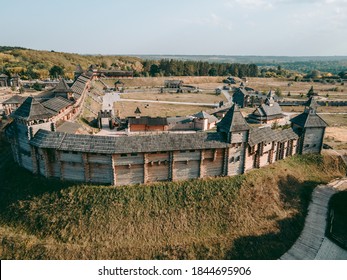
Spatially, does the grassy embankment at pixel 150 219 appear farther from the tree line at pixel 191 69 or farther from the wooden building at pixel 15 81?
the tree line at pixel 191 69

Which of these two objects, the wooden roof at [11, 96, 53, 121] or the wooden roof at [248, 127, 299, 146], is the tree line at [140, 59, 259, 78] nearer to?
the wooden roof at [11, 96, 53, 121]

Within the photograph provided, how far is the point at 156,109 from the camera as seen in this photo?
2596 inches

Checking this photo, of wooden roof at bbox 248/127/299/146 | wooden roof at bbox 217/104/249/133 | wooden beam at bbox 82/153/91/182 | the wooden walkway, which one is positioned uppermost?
wooden roof at bbox 217/104/249/133

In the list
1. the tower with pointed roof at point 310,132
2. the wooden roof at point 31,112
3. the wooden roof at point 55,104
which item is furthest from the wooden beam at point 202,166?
the wooden roof at point 55,104

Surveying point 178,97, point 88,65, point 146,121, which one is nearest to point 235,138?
point 146,121

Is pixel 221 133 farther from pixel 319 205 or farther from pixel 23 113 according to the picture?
pixel 23 113

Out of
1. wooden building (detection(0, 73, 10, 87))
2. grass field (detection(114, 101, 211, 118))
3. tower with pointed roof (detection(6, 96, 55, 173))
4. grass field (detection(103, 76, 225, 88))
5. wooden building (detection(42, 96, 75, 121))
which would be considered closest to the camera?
tower with pointed roof (detection(6, 96, 55, 173))

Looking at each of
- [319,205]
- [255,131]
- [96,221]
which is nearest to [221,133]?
[255,131]

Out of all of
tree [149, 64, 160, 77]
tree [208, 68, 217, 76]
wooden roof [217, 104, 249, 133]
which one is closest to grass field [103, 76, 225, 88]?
tree [208, 68, 217, 76]

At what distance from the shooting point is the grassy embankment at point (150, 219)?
24.9 m

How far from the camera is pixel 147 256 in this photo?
24.4 meters

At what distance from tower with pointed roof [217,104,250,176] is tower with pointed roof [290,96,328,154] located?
11979mm

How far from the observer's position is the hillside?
106125mm

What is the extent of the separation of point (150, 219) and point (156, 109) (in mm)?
41776
